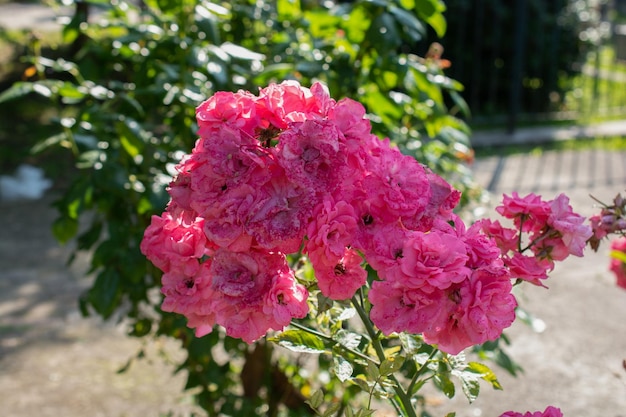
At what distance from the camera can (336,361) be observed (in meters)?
1.33

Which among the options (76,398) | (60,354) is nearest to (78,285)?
(60,354)

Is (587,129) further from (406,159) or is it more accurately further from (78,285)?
(406,159)

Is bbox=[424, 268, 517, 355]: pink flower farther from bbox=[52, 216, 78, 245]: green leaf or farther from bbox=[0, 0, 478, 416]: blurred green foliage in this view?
bbox=[52, 216, 78, 245]: green leaf

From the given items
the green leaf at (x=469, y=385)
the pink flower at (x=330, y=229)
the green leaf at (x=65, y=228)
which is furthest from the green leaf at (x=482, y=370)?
the green leaf at (x=65, y=228)

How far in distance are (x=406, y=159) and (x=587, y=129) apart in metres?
7.64

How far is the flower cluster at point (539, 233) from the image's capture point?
4.41 ft

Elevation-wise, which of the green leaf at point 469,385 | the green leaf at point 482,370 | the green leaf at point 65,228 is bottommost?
the green leaf at point 65,228

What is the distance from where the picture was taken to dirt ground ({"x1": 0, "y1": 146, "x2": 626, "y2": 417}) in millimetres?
3172

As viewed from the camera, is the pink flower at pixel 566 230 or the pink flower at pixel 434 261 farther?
the pink flower at pixel 566 230

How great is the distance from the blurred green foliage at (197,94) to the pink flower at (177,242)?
0.77 metres

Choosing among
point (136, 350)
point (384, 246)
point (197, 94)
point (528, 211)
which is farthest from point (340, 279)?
point (136, 350)

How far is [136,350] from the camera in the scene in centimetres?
364

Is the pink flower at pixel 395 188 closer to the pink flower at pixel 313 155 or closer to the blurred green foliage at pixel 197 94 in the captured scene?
the pink flower at pixel 313 155

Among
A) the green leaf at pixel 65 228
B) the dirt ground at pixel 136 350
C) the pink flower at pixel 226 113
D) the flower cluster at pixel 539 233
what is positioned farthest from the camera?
the dirt ground at pixel 136 350
